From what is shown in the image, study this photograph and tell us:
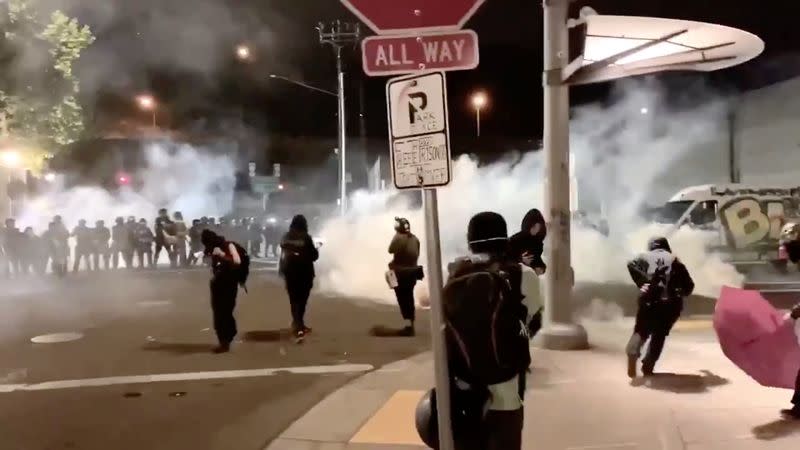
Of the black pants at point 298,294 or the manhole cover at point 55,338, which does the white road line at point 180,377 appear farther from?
the manhole cover at point 55,338

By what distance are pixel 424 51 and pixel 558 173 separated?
5448 mm

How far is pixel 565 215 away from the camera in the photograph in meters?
Result: 8.91

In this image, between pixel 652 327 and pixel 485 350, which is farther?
pixel 652 327

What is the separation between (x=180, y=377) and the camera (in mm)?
8141

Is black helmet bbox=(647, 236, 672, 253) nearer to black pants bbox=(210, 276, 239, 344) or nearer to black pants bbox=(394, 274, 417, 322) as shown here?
black pants bbox=(394, 274, 417, 322)

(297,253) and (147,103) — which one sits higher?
(147,103)

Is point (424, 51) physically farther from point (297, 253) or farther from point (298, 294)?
point (298, 294)

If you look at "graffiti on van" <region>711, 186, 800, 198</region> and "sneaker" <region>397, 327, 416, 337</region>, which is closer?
"sneaker" <region>397, 327, 416, 337</region>

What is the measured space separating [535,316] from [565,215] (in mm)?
5137

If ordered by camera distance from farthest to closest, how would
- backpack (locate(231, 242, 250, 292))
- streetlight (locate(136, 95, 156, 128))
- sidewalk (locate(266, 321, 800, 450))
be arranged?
streetlight (locate(136, 95, 156, 128)) < backpack (locate(231, 242, 250, 292)) < sidewalk (locate(266, 321, 800, 450))

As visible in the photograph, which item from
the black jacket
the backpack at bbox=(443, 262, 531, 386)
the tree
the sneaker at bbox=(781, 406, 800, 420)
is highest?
the tree

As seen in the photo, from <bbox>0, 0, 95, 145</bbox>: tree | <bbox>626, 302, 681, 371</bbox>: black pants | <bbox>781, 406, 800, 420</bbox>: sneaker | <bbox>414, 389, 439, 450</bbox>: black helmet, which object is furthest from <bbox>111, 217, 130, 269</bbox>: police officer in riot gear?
<bbox>414, 389, 439, 450</bbox>: black helmet

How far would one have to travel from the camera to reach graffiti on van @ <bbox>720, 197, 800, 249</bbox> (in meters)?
18.2

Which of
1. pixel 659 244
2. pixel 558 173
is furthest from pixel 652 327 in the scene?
pixel 558 173
